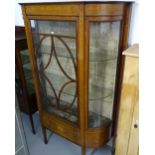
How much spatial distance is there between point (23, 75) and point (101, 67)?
0.83 m

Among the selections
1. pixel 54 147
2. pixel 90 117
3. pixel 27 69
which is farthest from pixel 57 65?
pixel 54 147

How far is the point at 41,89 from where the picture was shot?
154 cm

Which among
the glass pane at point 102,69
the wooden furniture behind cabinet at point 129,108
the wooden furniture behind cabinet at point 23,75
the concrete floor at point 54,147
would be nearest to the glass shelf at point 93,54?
the glass pane at point 102,69

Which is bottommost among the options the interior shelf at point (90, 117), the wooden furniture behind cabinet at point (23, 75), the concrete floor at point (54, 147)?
the concrete floor at point (54, 147)

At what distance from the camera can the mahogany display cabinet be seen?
1.05 metres

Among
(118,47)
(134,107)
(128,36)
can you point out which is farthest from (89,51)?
(134,107)

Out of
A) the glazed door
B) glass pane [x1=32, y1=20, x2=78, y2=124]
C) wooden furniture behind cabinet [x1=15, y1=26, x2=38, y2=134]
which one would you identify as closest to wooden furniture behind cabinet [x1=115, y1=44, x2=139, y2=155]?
the glazed door

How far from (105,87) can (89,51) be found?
1.26ft

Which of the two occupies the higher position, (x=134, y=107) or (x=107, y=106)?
(x=134, y=107)

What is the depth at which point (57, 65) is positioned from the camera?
1.34 meters

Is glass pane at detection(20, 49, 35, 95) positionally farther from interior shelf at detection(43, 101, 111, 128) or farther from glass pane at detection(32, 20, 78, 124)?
interior shelf at detection(43, 101, 111, 128)

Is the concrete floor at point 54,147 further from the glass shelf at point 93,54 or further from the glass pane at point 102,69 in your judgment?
the glass shelf at point 93,54

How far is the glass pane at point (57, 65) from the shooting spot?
119cm
